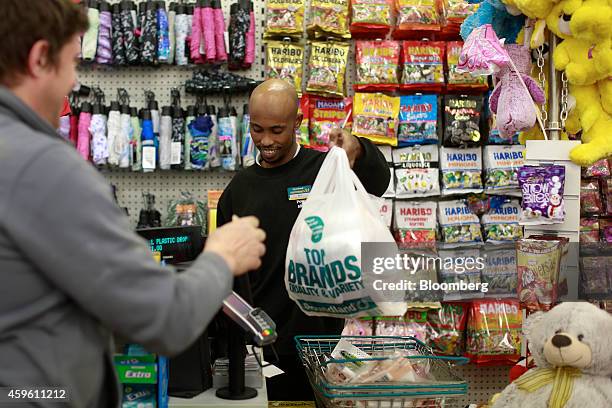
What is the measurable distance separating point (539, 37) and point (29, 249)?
202 cm

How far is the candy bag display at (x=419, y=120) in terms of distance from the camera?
14.0 ft

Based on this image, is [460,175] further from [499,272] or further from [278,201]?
[278,201]

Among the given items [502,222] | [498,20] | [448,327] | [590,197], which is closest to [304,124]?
[502,222]

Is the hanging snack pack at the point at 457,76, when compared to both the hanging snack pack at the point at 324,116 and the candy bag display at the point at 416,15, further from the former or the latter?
the hanging snack pack at the point at 324,116

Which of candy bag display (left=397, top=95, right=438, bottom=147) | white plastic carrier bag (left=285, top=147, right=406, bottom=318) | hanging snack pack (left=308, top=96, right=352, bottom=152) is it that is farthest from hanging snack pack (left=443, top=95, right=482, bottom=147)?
white plastic carrier bag (left=285, top=147, right=406, bottom=318)

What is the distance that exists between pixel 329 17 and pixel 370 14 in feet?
0.83

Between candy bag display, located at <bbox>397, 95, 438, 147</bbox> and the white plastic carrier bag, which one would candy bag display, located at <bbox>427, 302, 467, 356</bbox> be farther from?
the white plastic carrier bag

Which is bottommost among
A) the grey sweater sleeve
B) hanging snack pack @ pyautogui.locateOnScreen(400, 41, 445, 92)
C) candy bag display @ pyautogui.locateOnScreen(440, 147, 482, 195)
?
the grey sweater sleeve

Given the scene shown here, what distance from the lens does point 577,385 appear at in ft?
5.78

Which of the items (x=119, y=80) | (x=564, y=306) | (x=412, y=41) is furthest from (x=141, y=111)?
(x=564, y=306)

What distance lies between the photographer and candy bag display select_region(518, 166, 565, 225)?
2330 millimetres

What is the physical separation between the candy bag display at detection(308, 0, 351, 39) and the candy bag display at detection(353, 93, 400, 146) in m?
0.41

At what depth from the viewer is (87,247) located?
3.33ft

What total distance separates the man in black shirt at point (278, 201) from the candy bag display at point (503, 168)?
1.81 metres
